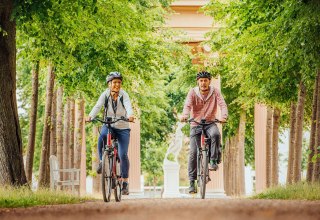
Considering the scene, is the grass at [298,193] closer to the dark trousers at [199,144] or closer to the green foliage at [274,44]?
the dark trousers at [199,144]

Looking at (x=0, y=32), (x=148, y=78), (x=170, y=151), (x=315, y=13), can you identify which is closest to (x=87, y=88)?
(x=148, y=78)

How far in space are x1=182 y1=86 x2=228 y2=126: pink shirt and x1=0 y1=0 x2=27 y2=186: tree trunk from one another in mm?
4161

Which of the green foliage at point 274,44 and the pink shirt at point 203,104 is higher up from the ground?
the green foliage at point 274,44

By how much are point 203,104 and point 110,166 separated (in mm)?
1846

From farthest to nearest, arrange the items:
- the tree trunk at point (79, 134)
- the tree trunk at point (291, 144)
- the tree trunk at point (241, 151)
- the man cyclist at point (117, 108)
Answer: the tree trunk at point (241, 151) → the tree trunk at point (79, 134) → the tree trunk at point (291, 144) → the man cyclist at point (117, 108)

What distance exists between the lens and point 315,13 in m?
14.4

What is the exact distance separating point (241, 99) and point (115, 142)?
1549 centimetres

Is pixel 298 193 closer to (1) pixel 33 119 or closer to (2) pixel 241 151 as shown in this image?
(1) pixel 33 119

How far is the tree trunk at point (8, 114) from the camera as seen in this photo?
15344 mm

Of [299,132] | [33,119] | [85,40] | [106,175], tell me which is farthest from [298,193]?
[33,119]

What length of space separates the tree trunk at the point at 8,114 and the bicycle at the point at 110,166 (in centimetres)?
365

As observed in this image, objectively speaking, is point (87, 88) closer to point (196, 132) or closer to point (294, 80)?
point (294, 80)

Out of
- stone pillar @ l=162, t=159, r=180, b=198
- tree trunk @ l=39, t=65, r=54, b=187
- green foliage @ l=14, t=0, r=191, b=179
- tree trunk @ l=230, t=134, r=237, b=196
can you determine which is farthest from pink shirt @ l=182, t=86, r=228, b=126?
tree trunk @ l=230, t=134, r=237, b=196

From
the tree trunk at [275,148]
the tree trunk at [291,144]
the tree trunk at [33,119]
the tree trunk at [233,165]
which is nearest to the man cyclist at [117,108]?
the tree trunk at [33,119]
